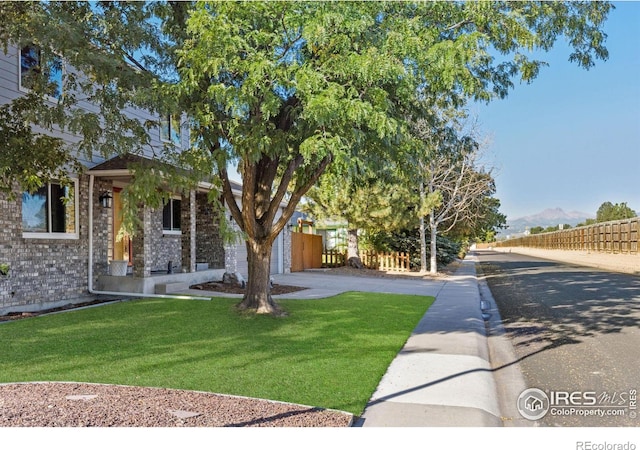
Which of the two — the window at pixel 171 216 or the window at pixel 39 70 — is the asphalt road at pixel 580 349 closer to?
the window at pixel 39 70

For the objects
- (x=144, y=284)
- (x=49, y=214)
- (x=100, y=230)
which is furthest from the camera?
(x=100, y=230)

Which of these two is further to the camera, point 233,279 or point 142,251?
point 233,279

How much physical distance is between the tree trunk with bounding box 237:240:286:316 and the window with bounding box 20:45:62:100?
428cm

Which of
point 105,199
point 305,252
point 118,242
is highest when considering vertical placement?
point 105,199

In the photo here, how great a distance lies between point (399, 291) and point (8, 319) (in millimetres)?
9985

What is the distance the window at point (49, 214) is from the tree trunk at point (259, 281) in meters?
4.03

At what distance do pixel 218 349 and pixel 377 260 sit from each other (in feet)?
61.9

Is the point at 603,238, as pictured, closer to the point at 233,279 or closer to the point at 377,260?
the point at 377,260

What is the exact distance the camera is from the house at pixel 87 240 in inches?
400

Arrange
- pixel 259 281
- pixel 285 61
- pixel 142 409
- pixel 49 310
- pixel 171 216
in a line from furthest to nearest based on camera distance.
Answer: pixel 171 216 < pixel 49 310 < pixel 259 281 < pixel 285 61 < pixel 142 409

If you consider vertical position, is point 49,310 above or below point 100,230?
below

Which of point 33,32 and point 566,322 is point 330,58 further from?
point 566,322

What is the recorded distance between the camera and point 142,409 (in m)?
4.25

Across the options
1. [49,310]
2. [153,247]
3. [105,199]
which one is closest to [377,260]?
[153,247]
